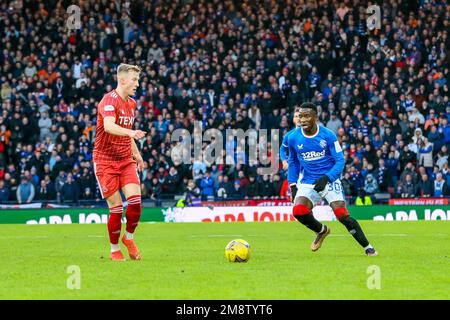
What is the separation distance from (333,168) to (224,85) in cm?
1906

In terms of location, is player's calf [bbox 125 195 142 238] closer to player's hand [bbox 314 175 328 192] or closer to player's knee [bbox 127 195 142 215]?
player's knee [bbox 127 195 142 215]

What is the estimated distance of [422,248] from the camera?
633 inches

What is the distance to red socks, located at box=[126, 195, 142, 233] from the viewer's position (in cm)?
1345

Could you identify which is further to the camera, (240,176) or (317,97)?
(317,97)

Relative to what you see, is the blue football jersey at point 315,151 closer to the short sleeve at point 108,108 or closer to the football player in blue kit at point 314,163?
the football player in blue kit at point 314,163

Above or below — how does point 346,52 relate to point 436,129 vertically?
above

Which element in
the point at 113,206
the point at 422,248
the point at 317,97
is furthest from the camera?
the point at 317,97

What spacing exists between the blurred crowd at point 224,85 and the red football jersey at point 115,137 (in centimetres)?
1646

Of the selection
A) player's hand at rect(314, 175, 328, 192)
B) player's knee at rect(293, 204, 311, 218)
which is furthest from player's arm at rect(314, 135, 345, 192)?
player's knee at rect(293, 204, 311, 218)

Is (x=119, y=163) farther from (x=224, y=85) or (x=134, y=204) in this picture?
(x=224, y=85)

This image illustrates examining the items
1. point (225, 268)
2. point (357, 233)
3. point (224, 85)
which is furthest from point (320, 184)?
point (224, 85)

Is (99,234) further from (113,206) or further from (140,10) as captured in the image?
(140,10)
